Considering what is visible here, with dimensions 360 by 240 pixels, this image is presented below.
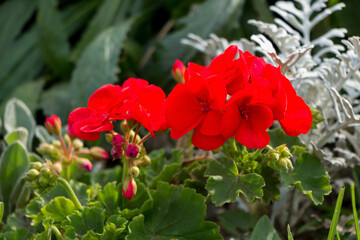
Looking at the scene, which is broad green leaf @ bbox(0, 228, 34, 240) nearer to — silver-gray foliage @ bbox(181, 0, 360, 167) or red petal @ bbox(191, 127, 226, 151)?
red petal @ bbox(191, 127, 226, 151)

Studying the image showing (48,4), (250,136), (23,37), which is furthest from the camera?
(23,37)

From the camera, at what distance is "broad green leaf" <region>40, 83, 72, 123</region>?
165 centimetres

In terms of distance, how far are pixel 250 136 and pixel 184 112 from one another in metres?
0.12

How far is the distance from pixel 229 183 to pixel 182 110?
0.17 m

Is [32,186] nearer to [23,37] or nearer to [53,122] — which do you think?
[53,122]

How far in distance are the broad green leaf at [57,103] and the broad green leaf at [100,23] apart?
0.72 ft

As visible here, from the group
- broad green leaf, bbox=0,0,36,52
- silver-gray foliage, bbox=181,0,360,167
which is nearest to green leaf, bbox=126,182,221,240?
silver-gray foliage, bbox=181,0,360,167

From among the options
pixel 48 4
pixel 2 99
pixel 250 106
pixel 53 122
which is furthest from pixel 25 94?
pixel 250 106

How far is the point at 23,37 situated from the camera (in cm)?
201

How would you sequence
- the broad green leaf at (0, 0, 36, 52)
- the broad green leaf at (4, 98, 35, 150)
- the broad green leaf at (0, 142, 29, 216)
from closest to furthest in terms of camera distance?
the broad green leaf at (0, 142, 29, 216), the broad green leaf at (4, 98, 35, 150), the broad green leaf at (0, 0, 36, 52)

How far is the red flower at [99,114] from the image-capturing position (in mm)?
797

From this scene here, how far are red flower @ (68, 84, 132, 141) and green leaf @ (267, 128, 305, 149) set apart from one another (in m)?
0.33

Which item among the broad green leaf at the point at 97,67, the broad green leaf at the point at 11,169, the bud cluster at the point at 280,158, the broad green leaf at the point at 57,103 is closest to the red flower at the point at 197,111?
the bud cluster at the point at 280,158

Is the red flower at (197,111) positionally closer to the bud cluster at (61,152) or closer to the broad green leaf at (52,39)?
the bud cluster at (61,152)
